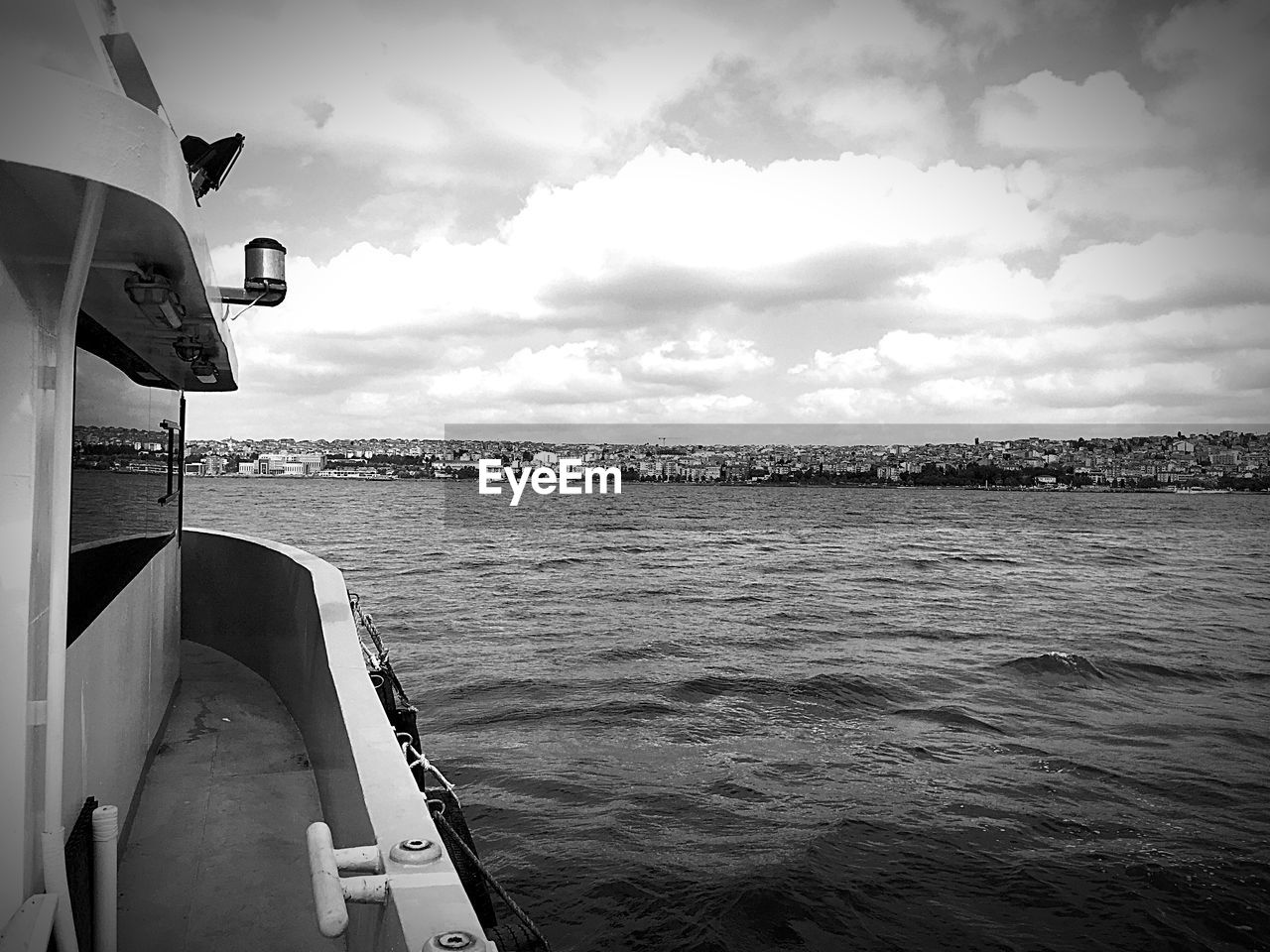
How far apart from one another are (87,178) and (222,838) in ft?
11.5

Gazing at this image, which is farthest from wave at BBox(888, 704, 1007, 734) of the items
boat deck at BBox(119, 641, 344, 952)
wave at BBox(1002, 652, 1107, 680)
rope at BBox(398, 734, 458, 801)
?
rope at BBox(398, 734, 458, 801)

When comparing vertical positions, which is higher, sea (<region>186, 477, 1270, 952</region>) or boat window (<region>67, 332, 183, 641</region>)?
boat window (<region>67, 332, 183, 641</region>)

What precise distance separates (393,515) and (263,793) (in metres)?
90.6

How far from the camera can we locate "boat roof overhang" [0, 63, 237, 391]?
1990 mm

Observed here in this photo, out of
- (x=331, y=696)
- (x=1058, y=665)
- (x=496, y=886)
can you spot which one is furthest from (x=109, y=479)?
(x=1058, y=665)

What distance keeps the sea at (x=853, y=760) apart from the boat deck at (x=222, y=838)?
2.70 metres

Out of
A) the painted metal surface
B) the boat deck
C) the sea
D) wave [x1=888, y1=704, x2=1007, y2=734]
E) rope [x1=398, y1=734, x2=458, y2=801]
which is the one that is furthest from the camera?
wave [x1=888, y1=704, x2=1007, y2=734]

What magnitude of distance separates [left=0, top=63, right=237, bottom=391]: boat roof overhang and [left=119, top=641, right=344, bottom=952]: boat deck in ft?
8.20

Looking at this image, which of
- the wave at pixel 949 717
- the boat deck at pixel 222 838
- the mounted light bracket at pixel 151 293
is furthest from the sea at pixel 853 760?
the mounted light bracket at pixel 151 293

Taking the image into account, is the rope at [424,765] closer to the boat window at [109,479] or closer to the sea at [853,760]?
the boat window at [109,479]

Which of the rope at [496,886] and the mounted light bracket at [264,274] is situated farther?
the mounted light bracket at [264,274]

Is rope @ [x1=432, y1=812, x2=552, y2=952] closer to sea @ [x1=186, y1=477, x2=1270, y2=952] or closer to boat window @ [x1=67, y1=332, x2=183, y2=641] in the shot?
boat window @ [x1=67, y1=332, x2=183, y2=641]

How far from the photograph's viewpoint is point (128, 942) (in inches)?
140

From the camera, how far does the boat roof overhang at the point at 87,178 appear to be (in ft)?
6.53
